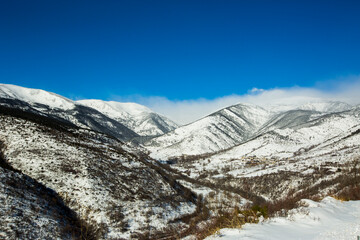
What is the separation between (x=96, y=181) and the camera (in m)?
42.0

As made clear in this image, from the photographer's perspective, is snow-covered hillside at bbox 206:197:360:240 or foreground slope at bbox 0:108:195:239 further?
foreground slope at bbox 0:108:195:239

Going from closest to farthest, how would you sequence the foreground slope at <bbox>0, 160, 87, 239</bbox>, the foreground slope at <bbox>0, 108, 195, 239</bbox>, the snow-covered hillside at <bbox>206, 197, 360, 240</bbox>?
the snow-covered hillside at <bbox>206, 197, 360, 240</bbox> < the foreground slope at <bbox>0, 160, 87, 239</bbox> < the foreground slope at <bbox>0, 108, 195, 239</bbox>

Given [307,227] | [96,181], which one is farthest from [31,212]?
[307,227]

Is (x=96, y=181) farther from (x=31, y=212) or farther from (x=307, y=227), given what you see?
(x=307, y=227)

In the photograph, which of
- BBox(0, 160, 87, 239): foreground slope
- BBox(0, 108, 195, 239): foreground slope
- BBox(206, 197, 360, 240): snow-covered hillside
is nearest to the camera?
BBox(206, 197, 360, 240): snow-covered hillside

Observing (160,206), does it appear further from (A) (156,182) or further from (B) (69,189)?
(B) (69,189)

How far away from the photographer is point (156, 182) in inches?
2105

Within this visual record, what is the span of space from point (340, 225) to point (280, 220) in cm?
218

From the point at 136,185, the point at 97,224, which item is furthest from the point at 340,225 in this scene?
the point at 136,185

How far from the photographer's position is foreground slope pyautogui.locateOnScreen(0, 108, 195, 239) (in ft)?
115

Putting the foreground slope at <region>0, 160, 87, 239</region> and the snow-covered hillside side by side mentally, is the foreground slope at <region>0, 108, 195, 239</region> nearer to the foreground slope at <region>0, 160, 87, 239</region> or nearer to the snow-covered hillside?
the foreground slope at <region>0, 160, 87, 239</region>

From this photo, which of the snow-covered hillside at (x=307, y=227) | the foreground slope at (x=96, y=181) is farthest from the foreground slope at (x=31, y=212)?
the snow-covered hillside at (x=307, y=227)

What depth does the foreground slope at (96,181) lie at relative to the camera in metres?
35.2

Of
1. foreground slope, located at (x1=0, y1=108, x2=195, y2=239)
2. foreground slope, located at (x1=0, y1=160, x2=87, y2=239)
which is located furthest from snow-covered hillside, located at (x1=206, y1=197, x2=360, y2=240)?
foreground slope, located at (x1=0, y1=108, x2=195, y2=239)
